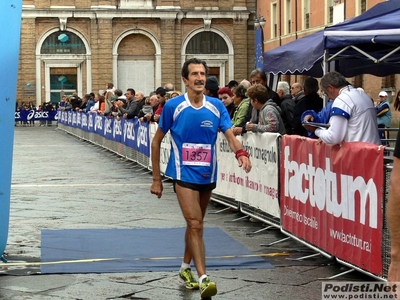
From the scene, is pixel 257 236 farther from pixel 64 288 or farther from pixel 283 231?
pixel 64 288

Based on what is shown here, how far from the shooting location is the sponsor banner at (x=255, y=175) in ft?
33.2

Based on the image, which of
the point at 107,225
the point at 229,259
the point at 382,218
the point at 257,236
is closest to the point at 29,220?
the point at 107,225

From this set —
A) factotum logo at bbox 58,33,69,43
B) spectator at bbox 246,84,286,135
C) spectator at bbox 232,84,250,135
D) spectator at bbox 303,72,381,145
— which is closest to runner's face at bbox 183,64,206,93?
spectator at bbox 303,72,381,145

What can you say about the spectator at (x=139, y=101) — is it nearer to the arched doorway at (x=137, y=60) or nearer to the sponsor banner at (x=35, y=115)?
the sponsor banner at (x=35, y=115)

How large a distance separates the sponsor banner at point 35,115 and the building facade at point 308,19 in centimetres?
1251

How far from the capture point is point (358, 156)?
7457mm

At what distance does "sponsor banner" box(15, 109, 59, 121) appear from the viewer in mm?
54469

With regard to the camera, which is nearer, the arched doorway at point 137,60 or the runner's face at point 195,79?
the runner's face at point 195,79

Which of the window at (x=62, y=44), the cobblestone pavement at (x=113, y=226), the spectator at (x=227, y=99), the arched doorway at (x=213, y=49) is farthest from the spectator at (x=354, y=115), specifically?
the arched doorway at (x=213, y=49)

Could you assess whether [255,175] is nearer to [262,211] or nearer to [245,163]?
[262,211]

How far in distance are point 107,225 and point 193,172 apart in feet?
12.6

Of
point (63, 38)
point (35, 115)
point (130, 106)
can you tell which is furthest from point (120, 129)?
point (63, 38)

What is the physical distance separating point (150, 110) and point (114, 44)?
39405mm

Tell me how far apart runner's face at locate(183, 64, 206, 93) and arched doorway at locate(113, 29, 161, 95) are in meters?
51.7
